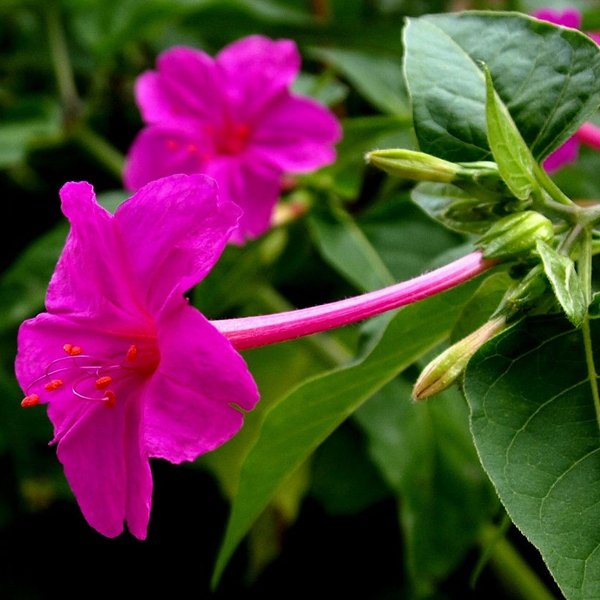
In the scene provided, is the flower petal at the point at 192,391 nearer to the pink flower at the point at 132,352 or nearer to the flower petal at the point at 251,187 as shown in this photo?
the pink flower at the point at 132,352

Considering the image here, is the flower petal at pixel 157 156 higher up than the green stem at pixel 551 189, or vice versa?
the green stem at pixel 551 189

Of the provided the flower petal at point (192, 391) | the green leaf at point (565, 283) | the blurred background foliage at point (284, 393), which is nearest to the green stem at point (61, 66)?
the blurred background foliage at point (284, 393)

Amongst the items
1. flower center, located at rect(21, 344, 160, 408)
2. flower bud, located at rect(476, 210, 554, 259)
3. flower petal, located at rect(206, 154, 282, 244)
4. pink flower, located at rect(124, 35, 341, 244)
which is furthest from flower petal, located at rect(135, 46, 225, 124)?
flower bud, located at rect(476, 210, 554, 259)

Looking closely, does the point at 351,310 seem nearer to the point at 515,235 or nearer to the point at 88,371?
the point at 515,235

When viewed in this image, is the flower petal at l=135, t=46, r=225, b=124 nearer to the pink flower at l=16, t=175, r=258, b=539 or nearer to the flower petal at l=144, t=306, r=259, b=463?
the pink flower at l=16, t=175, r=258, b=539

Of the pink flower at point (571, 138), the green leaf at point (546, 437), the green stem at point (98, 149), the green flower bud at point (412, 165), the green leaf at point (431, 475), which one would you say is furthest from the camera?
the green stem at point (98, 149)
